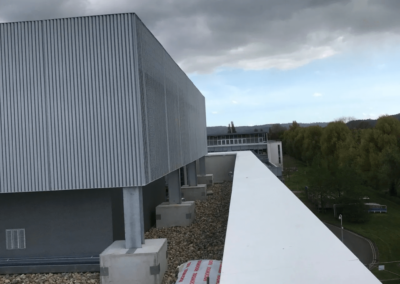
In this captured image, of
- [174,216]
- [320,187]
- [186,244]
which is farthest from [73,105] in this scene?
[320,187]

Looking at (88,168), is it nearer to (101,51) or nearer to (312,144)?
(101,51)

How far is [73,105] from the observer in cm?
1005

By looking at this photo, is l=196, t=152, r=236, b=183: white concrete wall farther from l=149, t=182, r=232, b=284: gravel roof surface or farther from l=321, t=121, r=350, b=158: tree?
l=321, t=121, r=350, b=158: tree

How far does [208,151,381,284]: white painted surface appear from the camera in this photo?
4918mm

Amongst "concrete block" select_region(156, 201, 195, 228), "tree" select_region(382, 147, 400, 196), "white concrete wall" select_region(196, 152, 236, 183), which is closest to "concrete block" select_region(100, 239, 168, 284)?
"concrete block" select_region(156, 201, 195, 228)

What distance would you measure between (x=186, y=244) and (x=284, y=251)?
8.29m

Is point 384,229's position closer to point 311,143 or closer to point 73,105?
point 73,105

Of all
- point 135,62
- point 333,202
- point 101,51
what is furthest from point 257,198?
point 333,202

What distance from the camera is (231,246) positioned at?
6.43 meters

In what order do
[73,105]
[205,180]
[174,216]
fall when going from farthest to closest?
[205,180] → [174,216] → [73,105]

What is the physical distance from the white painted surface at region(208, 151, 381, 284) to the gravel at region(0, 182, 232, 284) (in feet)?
11.5

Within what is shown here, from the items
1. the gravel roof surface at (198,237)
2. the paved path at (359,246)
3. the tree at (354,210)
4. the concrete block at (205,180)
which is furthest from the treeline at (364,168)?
the gravel roof surface at (198,237)

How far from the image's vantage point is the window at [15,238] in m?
12.2

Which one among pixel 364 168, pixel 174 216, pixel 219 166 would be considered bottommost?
pixel 174 216
